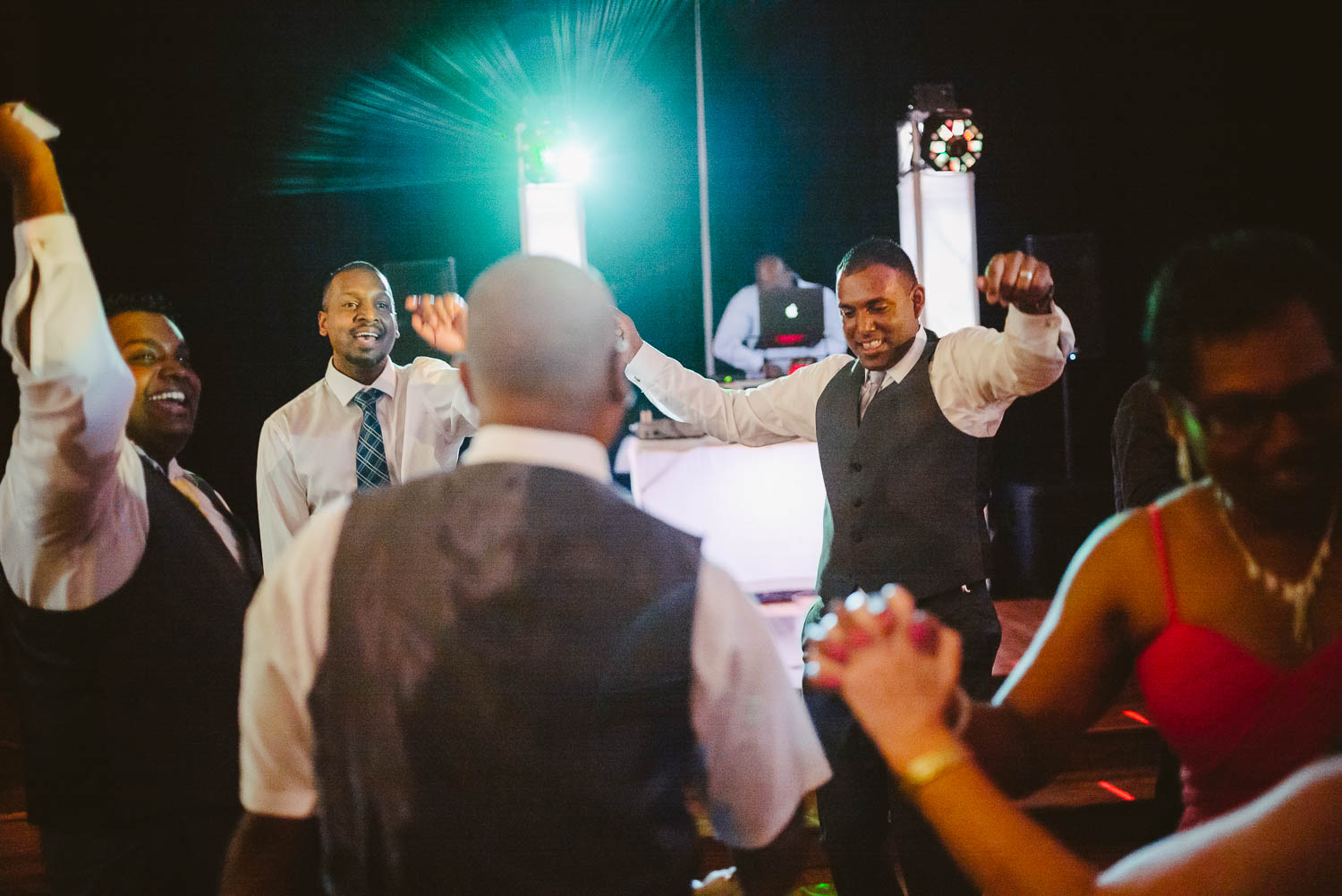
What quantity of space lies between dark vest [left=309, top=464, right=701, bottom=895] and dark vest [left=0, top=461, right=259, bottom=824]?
2.01 ft

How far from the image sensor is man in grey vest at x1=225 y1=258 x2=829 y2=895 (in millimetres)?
978

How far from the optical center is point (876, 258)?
2.52m

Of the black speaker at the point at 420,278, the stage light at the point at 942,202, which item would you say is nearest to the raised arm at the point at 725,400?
the black speaker at the point at 420,278

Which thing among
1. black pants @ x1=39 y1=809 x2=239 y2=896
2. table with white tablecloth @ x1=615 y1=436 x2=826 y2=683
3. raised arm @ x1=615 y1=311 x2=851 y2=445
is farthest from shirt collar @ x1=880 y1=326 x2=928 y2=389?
table with white tablecloth @ x1=615 y1=436 x2=826 y2=683

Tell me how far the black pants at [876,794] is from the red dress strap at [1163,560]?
1.26m

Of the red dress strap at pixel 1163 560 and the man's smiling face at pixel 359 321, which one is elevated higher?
the man's smiling face at pixel 359 321

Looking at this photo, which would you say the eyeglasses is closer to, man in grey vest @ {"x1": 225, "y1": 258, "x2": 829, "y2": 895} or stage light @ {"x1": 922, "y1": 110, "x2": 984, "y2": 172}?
man in grey vest @ {"x1": 225, "y1": 258, "x2": 829, "y2": 895}

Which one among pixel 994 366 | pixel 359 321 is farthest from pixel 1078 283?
pixel 359 321

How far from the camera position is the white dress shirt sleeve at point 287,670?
1030 millimetres

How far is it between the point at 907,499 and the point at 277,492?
5.71 feet

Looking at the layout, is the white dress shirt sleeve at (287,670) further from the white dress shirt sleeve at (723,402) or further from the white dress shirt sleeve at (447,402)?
the white dress shirt sleeve at (723,402)

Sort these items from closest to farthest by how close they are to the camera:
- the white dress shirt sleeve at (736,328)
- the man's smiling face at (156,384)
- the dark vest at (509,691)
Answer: the dark vest at (509,691), the man's smiling face at (156,384), the white dress shirt sleeve at (736,328)

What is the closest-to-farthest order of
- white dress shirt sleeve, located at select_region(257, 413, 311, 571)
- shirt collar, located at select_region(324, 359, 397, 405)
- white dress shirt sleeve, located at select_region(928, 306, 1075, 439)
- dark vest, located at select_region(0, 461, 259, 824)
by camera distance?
dark vest, located at select_region(0, 461, 259, 824)
white dress shirt sleeve, located at select_region(928, 306, 1075, 439)
white dress shirt sleeve, located at select_region(257, 413, 311, 571)
shirt collar, located at select_region(324, 359, 397, 405)

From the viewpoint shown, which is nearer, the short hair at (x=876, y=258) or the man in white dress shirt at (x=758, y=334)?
the short hair at (x=876, y=258)
